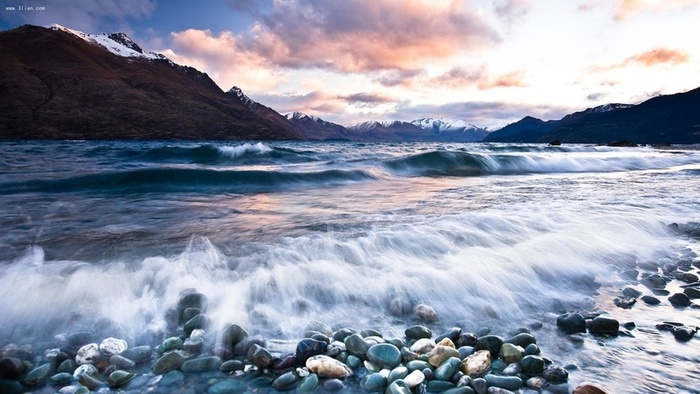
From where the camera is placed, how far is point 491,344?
2400mm

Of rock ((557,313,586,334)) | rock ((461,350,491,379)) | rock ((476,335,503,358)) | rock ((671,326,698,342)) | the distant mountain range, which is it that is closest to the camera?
rock ((461,350,491,379))

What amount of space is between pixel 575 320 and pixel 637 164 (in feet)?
81.4

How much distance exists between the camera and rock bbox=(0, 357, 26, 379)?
6.97 feet

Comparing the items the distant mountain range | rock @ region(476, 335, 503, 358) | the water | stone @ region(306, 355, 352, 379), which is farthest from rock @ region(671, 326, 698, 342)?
the distant mountain range

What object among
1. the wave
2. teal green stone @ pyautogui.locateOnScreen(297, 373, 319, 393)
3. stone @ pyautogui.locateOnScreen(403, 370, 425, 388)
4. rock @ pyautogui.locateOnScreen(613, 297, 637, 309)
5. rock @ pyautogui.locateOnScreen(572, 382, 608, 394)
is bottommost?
teal green stone @ pyautogui.locateOnScreen(297, 373, 319, 393)

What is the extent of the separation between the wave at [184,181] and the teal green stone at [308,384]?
8783 mm

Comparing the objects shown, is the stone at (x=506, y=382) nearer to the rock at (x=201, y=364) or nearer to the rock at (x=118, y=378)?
the rock at (x=201, y=364)

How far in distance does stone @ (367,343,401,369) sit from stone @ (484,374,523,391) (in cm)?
53

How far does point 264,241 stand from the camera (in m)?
4.62

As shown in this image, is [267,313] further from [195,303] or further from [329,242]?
[329,242]

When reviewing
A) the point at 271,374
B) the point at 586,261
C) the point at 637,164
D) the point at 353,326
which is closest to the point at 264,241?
the point at 353,326

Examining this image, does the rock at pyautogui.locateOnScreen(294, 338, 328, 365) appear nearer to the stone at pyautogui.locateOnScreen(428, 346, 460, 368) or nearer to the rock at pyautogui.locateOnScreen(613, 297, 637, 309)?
the stone at pyautogui.locateOnScreen(428, 346, 460, 368)

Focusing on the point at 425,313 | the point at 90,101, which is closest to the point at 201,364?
the point at 425,313

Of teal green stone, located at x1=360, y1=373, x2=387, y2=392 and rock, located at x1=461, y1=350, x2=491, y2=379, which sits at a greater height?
rock, located at x1=461, y1=350, x2=491, y2=379
